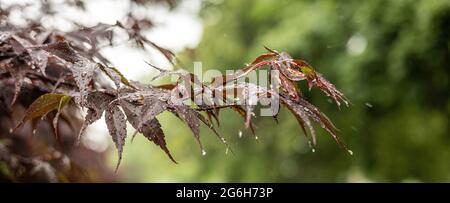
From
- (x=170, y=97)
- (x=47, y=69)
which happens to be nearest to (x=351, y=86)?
(x=47, y=69)

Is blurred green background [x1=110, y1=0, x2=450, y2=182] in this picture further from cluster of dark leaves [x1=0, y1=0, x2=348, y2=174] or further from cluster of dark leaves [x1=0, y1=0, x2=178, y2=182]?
cluster of dark leaves [x1=0, y1=0, x2=348, y2=174]

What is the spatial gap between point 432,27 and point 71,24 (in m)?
3.17

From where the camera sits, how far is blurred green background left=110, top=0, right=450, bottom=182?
4.43 m

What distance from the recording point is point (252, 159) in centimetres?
827

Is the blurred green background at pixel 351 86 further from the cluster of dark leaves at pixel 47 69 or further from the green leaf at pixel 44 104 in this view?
the green leaf at pixel 44 104

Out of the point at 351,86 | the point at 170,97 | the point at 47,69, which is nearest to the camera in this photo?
the point at 170,97

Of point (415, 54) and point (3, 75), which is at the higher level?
point (415, 54)

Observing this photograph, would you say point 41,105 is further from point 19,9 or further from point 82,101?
point 19,9

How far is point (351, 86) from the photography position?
16.3 ft

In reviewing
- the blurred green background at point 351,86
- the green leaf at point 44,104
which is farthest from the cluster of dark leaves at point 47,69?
the blurred green background at point 351,86

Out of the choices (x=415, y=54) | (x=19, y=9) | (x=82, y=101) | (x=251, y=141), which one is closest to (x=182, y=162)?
(x=251, y=141)

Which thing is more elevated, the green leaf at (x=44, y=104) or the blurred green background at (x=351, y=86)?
the blurred green background at (x=351, y=86)

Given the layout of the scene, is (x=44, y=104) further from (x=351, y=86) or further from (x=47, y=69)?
(x=351, y=86)

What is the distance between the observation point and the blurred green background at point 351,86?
14.5 ft
